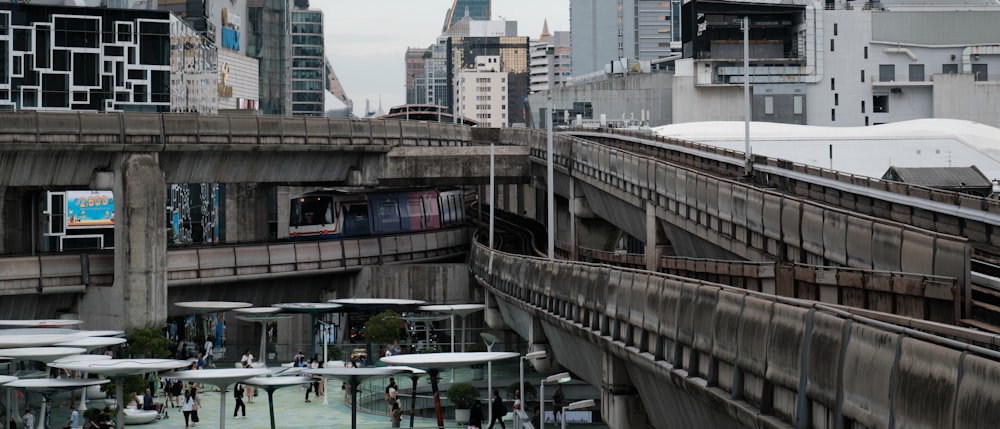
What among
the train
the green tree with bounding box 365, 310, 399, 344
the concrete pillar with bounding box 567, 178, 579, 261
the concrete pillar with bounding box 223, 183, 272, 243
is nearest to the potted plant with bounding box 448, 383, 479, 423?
the green tree with bounding box 365, 310, 399, 344

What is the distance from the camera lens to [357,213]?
7406cm

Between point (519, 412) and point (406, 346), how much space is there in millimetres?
27096

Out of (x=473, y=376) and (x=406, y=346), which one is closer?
(x=473, y=376)

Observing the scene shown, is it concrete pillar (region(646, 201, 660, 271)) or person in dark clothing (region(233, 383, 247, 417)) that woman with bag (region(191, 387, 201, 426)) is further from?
concrete pillar (region(646, 201, 660, 271))

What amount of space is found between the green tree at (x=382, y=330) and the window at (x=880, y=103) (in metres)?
85.2

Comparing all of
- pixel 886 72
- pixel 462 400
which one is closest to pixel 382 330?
pixel 462 400

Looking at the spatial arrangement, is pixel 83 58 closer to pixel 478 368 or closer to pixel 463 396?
pixel 478 368

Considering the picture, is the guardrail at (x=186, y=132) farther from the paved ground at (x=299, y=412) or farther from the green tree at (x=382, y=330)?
the green tree at (x=382, y=330)

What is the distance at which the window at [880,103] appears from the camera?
134 meters

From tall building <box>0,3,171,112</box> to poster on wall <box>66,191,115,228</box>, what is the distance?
19.5 ft

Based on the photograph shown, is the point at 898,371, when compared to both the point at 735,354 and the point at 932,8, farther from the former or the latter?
the point at 932,8

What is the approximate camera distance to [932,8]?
13338 centimetres

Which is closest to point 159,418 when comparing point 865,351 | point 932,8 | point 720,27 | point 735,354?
point 735,354

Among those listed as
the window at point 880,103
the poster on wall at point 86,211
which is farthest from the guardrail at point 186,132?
the window at point 880,103
